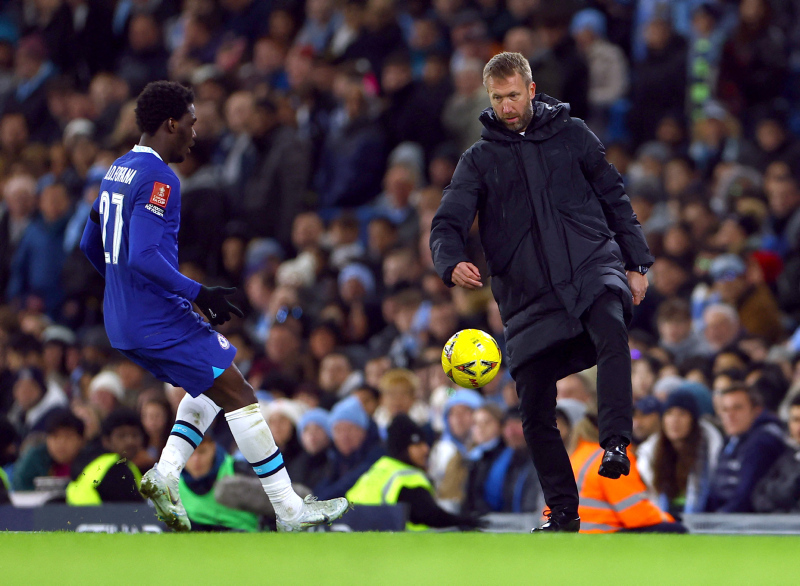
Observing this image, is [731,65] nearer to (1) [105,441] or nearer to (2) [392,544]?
(1) [105,441]

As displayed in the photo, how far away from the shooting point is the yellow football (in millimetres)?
6234

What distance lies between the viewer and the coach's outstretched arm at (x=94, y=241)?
6.17 m

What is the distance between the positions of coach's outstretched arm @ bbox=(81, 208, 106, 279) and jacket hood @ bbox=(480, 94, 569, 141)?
194 centimetres

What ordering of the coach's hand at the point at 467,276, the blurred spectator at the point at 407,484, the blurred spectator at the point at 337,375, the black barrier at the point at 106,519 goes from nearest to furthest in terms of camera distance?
1. the coach's hand at the point at 467,276
2. the black barrier at the point at 106,519
3. the blurred spectator at the point at 407,484
4. the blurred spectator at the point at 337,375

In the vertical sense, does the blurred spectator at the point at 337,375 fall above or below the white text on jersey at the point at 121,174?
below

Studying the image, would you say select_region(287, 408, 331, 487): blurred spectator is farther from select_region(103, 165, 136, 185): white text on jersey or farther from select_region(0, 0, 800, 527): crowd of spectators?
select_region(103, 165, 136, 185): white text on jersey

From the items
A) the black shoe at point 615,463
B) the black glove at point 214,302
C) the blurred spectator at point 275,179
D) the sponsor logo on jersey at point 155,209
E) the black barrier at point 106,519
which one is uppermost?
the blurred spectator at point 275,179

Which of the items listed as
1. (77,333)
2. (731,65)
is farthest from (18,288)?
(731,65)

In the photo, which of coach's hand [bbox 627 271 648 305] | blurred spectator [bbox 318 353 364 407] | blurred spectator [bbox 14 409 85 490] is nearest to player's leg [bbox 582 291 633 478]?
coach's hand [bbox 627 271 648 305]

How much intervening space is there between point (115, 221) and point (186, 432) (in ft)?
3.59

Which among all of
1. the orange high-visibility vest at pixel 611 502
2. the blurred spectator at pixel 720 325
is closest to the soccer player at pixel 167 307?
the orange high-visibility vest at pixel 611 502

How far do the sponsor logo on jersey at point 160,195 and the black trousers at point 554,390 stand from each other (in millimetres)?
1861

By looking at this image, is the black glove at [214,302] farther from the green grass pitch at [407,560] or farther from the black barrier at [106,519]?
the black barrier at [106,519]

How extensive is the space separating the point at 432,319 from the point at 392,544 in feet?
22.9
